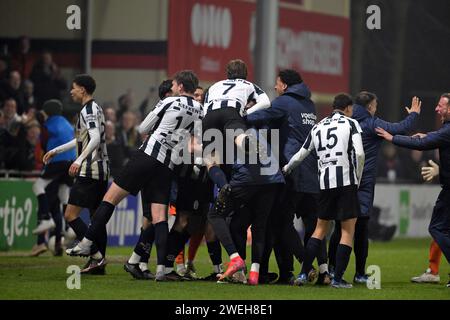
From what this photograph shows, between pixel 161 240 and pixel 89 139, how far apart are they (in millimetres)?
1633

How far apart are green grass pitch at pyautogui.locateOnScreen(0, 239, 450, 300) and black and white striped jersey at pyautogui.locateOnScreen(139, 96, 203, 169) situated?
4.56 ft

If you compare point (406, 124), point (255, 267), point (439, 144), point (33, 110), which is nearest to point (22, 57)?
point (33, 110)

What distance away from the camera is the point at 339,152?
43.2 feet

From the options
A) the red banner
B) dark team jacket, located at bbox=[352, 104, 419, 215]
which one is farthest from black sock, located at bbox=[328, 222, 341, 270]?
the red banner

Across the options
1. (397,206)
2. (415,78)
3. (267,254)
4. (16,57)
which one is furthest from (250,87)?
(415,78)

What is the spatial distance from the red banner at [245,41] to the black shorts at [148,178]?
9.95 m

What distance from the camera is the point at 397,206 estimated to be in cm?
2591

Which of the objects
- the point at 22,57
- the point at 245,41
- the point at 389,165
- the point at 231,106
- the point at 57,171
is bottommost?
the point at 389,165

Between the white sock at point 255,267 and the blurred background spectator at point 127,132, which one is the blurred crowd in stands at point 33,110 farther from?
the white sock at point 255,267

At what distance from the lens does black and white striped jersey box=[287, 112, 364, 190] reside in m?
13.1

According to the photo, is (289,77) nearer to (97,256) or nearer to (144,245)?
(144,245)

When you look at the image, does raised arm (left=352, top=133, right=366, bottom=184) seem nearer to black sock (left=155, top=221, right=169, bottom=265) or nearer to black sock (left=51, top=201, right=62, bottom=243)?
black sock (left=155, top=221, right=169, bottom=265)
